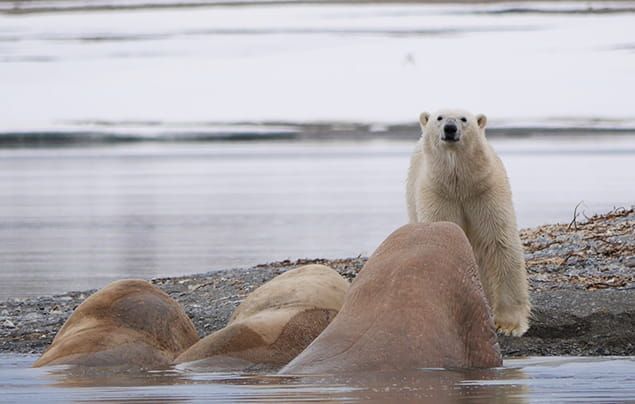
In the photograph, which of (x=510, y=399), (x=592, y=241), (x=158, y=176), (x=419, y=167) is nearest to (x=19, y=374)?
(x=510, y=399)

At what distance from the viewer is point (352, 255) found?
1817 cm

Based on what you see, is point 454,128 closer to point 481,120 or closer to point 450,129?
point 450,129

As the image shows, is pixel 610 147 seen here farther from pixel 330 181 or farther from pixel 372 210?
pixel 372 210

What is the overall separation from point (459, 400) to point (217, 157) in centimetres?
6480

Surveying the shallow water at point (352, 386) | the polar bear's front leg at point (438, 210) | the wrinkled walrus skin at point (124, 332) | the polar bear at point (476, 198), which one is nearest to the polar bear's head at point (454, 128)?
the polar bear at point (476, 198)

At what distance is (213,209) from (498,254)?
61.6 ft

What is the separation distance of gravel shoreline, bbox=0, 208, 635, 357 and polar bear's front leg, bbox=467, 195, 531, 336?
9.6 inches

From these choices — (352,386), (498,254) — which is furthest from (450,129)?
(352,386)

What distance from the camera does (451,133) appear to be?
1067 centimetres

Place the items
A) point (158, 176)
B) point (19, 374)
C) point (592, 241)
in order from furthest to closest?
point (158, 176) < point (592, 241) < point (19, 374)

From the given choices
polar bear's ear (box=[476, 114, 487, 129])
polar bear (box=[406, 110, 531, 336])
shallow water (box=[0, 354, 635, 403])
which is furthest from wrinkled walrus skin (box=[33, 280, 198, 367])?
polar bear's ear (box=[476, 114, 487, 129])

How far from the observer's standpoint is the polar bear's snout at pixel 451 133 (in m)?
10.7

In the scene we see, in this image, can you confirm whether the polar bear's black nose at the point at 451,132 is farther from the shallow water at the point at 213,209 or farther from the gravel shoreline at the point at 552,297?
the shallow water at the point at 213,209

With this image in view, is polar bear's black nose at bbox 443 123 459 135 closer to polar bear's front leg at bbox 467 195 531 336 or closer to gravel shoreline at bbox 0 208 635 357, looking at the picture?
polar bear's front leg at bbox 467 195 531 336
